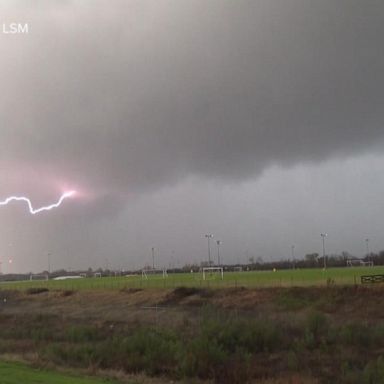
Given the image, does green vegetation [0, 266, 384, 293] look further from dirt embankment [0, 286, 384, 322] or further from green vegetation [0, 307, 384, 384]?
green vegetation [0, 307, 384, 384]

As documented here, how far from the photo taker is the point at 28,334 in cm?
5241

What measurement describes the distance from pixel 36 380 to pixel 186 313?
4475 cm

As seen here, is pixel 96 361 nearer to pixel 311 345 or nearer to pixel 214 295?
pixel 311 345

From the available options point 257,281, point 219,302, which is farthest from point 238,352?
point 257,281

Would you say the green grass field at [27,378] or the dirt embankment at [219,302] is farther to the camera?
the dirt embankment at [219,302]

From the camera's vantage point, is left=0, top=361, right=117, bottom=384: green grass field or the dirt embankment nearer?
left=0, top=361, right=117, bottom=384: green grass field

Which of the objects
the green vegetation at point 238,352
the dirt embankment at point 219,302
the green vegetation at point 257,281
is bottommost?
the green vegetation at point 238,352

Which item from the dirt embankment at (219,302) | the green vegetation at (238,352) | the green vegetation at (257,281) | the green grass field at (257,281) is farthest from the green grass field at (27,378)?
the green grass field at (257,281)

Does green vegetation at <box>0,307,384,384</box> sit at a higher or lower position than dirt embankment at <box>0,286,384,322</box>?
lower

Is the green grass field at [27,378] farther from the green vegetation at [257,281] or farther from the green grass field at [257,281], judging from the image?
the green grass field at [257,281]

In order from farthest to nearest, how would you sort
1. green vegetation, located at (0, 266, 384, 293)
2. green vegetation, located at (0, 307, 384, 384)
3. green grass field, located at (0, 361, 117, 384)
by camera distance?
green vegetation, located at (0, 266, 384, 293)
green vegetation, located at (0, 307, 384, 384)
green grass field, located at (0, 361, 117, 384)

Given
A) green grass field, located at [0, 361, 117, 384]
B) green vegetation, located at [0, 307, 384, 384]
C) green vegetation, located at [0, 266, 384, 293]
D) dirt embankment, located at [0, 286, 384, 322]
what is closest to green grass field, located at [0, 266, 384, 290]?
green vegetation, located at [0, 266, 384, 293]

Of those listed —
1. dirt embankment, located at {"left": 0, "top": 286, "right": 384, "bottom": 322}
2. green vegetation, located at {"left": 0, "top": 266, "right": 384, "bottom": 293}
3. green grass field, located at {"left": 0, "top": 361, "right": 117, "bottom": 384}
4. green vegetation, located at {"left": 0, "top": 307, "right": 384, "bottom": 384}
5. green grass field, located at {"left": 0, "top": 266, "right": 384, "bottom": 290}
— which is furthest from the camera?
green grass field, located at {"left": 0, "top": 266, "right": 384, "bottom": 290}

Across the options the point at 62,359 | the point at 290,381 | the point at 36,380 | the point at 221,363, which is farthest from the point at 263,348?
the point at 36,380
